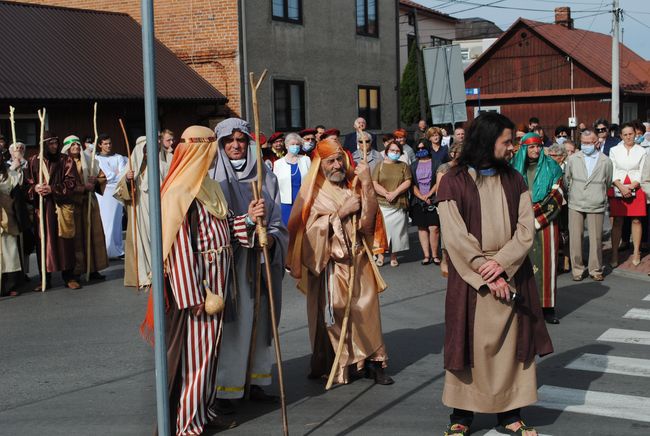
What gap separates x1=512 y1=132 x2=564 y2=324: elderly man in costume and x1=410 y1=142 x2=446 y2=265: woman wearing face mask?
3.95 metres

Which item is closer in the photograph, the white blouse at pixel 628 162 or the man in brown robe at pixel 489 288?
the man in brown robe at pixel 489 288

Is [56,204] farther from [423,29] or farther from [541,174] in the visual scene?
[423,29]

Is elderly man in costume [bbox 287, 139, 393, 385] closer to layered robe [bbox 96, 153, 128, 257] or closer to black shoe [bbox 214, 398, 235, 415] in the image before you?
black shoe [bbox 214, 398, 235, 415]

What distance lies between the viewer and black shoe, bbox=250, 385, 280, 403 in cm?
693

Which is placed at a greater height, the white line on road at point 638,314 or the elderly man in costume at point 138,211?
the elderly man in costume at point 138,211

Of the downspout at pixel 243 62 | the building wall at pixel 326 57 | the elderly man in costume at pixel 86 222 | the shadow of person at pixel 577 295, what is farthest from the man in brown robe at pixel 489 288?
the building wall at pixel 326 57

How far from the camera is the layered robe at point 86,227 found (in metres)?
13.1

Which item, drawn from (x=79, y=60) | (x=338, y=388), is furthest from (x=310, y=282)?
(x=79, y=60)

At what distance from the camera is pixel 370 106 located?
3139cm

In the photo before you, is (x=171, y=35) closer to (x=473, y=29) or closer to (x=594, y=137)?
(x=594, y=137)

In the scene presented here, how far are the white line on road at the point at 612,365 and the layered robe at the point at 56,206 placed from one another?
282 inches

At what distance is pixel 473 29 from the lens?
7344 cm

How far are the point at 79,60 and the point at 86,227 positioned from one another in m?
10.3

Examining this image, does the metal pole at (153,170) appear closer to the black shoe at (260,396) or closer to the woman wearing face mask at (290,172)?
the black shoe at (260,396)
